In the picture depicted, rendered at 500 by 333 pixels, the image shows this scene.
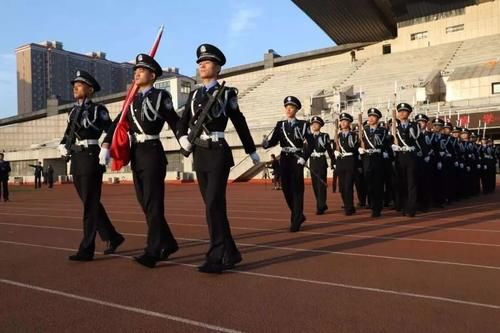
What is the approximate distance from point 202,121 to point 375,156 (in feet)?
18.6

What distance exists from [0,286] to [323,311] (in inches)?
114

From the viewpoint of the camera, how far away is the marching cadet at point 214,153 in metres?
4.98

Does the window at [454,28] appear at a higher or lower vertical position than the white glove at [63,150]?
higher

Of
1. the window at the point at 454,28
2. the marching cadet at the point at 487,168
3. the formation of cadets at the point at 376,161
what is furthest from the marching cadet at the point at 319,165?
the window at the point at 454,28

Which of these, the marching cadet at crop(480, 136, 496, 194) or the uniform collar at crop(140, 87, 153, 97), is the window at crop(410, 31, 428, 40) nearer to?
the marching cadet at crop(480, 136, 496, 194)

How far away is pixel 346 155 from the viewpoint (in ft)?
35.1

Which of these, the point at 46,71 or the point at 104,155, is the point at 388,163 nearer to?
the point at 104,155

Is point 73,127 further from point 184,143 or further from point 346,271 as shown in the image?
point 346,271

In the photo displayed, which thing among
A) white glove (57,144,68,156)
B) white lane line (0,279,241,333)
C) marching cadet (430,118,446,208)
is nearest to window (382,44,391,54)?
marching cadet (430,118,446,208)

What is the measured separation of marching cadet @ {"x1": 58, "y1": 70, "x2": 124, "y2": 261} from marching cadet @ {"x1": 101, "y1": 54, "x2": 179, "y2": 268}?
0.53 metres

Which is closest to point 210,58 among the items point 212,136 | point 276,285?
point 212,136

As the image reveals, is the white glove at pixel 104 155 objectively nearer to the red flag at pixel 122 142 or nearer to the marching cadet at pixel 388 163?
the red flag at pixel 122 142

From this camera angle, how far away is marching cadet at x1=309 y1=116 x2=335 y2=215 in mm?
10438

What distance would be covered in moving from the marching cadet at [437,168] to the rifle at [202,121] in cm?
769
